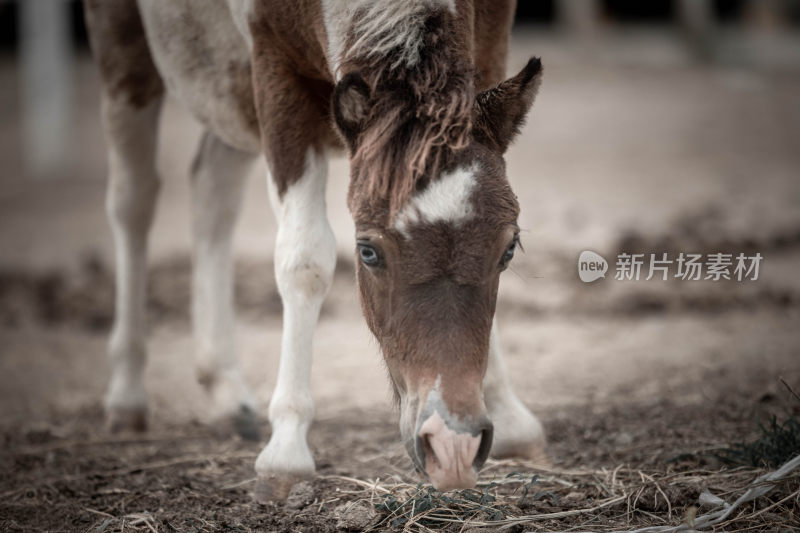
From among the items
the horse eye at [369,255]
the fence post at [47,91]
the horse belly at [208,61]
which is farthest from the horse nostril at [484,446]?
the fence post at [47,91]

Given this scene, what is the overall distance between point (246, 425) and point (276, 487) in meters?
1.51

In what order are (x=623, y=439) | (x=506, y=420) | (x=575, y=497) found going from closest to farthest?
(x=575, y=497) < (x=506, y=420) < (x=623, y=439)

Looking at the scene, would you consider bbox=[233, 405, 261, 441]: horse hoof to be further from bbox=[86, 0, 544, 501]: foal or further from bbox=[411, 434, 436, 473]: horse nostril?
bbox=[411, 434, 436, 473]: horse nostril

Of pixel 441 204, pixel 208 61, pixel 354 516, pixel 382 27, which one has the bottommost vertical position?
pixel 354 516

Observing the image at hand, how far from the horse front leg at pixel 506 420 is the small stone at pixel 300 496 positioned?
2.67 ft

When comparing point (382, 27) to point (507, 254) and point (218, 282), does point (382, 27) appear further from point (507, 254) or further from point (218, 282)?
point (218, 282)

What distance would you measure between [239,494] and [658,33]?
15.1 metres

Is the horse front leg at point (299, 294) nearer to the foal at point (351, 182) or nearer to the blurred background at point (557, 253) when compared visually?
the foal at point (351, 182)

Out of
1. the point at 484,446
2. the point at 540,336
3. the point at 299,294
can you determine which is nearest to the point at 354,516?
the point at 484,446

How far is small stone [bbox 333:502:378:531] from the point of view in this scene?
2895 mm

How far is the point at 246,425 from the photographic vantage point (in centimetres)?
479

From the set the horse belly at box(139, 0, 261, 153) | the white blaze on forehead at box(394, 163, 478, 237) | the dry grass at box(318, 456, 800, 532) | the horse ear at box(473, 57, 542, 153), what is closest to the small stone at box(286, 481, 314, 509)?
the dry grass at box(318, 456, 800, 532)

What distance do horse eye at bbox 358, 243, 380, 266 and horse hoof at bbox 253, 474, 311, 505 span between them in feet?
3.25

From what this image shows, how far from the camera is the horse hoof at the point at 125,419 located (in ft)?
16.4
